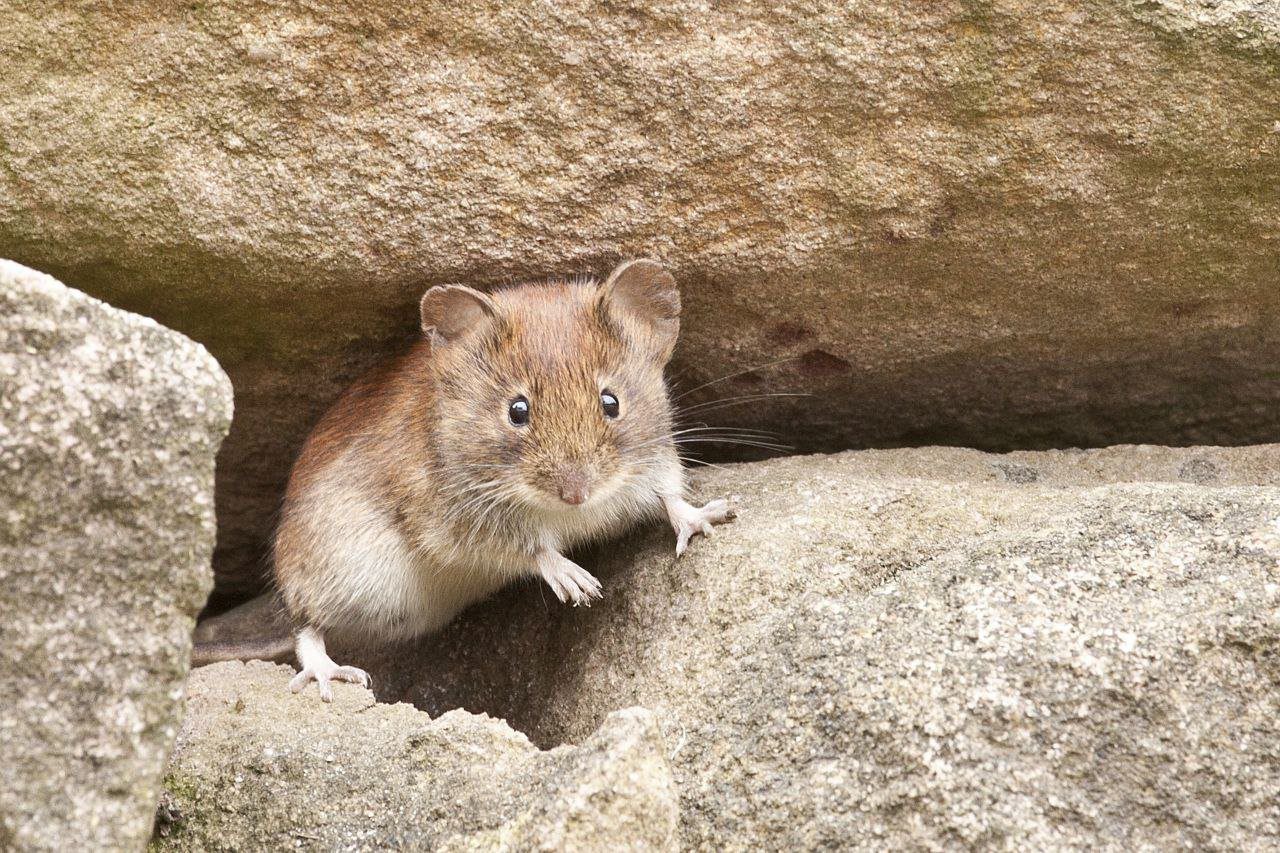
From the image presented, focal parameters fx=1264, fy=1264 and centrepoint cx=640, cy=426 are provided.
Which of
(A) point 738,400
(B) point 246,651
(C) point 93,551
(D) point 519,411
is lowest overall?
(B) point 246,651

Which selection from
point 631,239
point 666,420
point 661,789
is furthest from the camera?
point 666,420

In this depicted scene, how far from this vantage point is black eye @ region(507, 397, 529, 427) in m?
4.57

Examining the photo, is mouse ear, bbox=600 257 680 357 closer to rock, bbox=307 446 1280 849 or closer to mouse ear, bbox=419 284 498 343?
mouse ear, bbox=419 284 498 343

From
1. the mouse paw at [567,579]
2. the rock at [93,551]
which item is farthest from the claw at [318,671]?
the rock at [93,551]

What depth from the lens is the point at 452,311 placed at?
15.0 ft

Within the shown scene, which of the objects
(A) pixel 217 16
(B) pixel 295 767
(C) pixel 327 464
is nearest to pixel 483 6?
(A) pixel 217 16

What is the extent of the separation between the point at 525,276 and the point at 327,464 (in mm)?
1173

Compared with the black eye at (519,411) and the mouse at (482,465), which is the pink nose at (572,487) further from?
the black eye at (519,411)

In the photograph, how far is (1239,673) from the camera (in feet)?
10.8

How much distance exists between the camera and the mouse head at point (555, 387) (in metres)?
4.48

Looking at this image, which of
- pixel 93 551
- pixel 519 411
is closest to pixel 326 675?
pixel 519 411

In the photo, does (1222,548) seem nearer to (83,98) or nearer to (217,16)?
(217,16)

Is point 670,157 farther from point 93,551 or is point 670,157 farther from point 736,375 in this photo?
point 93,551

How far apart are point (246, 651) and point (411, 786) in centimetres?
207
